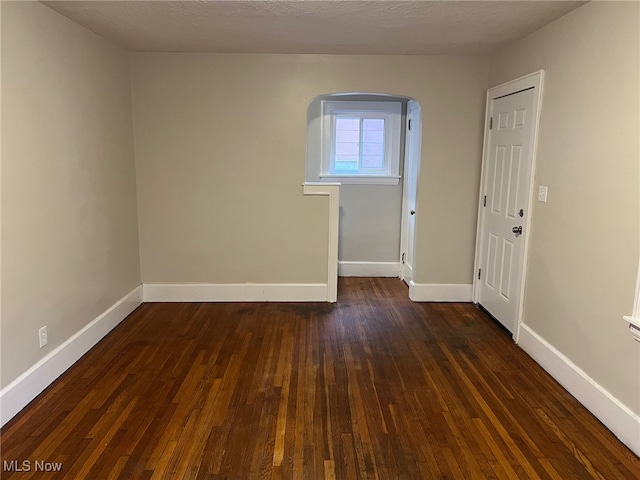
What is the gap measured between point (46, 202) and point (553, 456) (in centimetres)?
319

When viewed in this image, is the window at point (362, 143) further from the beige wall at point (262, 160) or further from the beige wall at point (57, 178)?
the beige wall at point (57, 178)

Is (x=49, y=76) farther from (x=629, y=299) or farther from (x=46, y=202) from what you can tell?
(x=629, y=299)

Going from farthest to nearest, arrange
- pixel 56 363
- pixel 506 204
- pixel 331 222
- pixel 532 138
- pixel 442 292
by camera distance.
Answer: pixel 442 292 < pixel 331 222 < pixel 506 204 < pixel 532 138 < pixel 56 363

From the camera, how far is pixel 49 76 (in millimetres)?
2822

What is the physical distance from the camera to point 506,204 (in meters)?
3.80

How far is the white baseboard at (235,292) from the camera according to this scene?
4.49 meters

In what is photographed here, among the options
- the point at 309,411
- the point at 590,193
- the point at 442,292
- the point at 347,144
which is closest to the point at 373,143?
the point at 347,144

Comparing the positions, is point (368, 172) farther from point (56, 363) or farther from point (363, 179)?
point (56, 363)

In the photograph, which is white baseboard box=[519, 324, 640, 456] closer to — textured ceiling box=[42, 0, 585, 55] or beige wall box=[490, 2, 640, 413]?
beige wall box=[490, 2, 640, 413]

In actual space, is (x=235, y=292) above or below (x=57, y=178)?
below

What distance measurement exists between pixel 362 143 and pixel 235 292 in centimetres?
229

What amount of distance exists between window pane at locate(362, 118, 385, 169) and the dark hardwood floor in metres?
2.22

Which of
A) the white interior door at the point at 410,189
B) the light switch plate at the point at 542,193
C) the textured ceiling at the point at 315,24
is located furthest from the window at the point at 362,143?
the light switch plate at the point at 542,193

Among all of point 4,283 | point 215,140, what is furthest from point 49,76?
point 215,140
